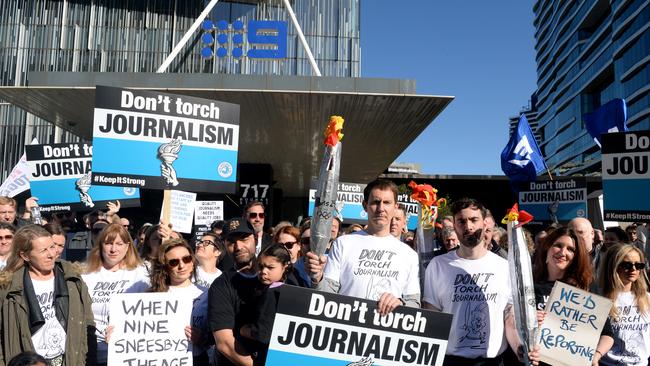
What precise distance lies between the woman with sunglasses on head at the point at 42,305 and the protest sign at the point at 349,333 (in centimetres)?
175

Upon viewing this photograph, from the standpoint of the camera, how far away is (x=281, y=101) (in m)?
13.2

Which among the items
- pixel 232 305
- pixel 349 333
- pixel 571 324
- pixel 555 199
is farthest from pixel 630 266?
pixel 555 199

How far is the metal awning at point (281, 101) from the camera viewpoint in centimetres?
1239

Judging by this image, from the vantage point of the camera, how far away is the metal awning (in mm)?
12391

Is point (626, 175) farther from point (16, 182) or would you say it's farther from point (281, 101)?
point (16, 182)

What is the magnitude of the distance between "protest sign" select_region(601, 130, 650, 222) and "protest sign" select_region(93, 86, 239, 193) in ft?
17.2

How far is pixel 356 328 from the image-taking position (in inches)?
145

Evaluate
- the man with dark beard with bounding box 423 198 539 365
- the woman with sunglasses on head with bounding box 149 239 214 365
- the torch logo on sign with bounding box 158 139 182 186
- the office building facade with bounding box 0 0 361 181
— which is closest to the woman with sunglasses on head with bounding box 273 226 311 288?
the woman with sunglasses on head with bounding box 149 239 214 365

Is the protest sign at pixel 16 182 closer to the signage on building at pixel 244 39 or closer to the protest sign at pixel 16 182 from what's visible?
the protest sign at pixel 16 182

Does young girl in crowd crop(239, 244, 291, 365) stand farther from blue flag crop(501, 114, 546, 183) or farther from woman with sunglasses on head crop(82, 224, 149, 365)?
blue flag crop(501, 114, 546, 183)

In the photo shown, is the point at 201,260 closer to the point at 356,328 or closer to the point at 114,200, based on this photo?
the point at 356,328

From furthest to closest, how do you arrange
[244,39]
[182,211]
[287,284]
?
[244,39]
[182,211]
[287,284]

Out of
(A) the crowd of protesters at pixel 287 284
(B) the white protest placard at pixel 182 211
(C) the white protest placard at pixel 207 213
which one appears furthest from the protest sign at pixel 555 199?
(A) the crowd of protesters at pixel 287 284

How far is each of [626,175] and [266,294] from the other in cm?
618
